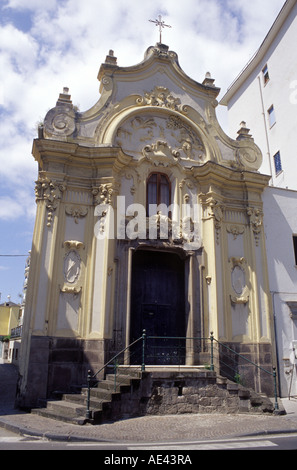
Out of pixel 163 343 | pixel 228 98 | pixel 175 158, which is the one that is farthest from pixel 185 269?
pixel 228 98

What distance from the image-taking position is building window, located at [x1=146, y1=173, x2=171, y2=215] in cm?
1545

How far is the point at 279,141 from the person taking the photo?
2394 centimetres

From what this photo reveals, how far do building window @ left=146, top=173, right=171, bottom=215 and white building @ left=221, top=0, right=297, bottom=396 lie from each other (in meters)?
4.22

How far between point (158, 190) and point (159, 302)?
427cm

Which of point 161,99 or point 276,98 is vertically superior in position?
point 276,98

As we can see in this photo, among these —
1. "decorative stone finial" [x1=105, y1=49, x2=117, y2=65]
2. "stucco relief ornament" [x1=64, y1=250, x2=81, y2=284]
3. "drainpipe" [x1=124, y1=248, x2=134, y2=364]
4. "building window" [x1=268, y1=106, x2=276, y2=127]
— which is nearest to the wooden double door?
"drainpipe" [x1=124, y1=248, x2=134, y2=364]

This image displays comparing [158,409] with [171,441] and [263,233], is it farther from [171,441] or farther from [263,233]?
[263,233]

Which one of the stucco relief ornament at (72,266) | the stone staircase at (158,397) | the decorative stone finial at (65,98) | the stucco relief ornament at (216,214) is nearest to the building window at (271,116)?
the stucco relief ornament at (216,214)

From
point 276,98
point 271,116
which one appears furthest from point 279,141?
point 276,98

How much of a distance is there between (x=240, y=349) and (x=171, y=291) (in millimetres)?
3168

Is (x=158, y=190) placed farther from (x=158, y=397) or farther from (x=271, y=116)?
(x=271, y=116)

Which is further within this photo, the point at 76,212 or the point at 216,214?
the point at 216,214

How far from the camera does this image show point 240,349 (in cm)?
1427

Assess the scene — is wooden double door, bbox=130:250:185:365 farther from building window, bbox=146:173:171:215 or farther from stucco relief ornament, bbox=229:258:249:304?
building window, bbox=146:173:171:215
